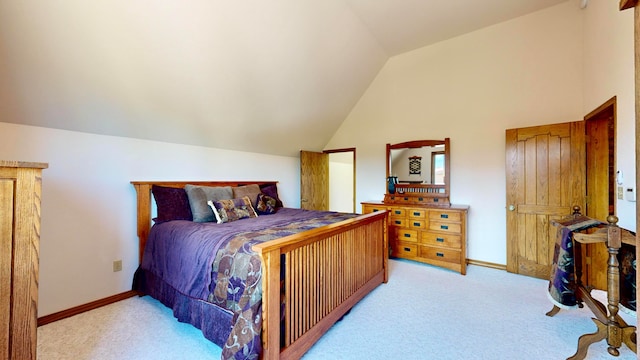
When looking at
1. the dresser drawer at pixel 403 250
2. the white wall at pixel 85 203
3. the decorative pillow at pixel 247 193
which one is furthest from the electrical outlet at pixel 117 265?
the dresser drawer at pixel 403 250

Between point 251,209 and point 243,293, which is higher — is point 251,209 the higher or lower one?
the higher one

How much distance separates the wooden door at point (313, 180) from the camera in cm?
498

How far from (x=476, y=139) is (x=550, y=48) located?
1.33 metres

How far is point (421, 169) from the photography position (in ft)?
13.5

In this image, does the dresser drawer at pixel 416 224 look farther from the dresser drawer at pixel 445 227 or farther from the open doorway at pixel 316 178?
the open doorway at pixel 316 178

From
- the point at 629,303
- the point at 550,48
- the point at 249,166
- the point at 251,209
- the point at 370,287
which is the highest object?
the point at 550,48

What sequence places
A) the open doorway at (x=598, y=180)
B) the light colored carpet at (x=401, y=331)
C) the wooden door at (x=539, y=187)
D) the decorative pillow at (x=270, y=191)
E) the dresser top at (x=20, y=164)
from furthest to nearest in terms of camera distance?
1. the decorative pillow at (x=270, y=191)
2. the wooden door at (x=539, y=187)
3. the open doorway at (x=598, y=180)
4. the light colored carpet at (x=401, y=331)
5. the dresser top at (x=20, y=164)

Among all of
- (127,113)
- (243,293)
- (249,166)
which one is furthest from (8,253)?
(249,166)

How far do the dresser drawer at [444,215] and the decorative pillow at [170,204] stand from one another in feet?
10.3

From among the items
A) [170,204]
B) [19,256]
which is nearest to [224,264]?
[19,256]

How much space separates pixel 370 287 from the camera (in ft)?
9.02

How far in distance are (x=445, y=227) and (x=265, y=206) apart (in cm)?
249

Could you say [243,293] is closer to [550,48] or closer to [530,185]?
[530,185]

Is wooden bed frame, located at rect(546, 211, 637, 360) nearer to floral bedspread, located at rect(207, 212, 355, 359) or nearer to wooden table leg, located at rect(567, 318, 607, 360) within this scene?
wooden table leg, located at rect(567, 318, 607, 360)
